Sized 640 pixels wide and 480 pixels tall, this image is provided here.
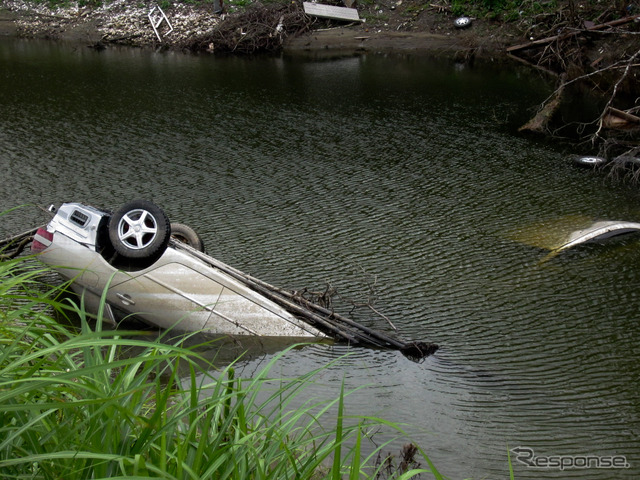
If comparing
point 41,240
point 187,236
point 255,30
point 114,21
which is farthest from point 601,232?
point 114,21

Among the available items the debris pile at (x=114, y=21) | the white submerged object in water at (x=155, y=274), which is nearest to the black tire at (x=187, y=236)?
the white submerged object in water at (x=155, y=274)

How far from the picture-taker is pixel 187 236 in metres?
10.2

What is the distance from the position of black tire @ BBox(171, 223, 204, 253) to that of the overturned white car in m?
0.81

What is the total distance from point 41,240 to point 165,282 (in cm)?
196

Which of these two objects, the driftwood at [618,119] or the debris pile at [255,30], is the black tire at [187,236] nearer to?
the driftwood at [618,119]

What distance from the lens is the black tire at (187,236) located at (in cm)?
1017

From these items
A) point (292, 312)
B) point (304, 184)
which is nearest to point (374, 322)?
point (292, 312)

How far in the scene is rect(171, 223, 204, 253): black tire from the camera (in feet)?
33.4

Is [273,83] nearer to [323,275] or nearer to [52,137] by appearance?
[52,137]

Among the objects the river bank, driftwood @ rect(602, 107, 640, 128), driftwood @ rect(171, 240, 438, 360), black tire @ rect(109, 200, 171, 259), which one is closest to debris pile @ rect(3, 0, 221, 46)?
the river bank

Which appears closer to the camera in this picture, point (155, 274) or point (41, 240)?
point (155, 274)

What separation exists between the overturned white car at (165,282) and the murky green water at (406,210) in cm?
40

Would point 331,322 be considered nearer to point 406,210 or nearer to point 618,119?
point 406,210
